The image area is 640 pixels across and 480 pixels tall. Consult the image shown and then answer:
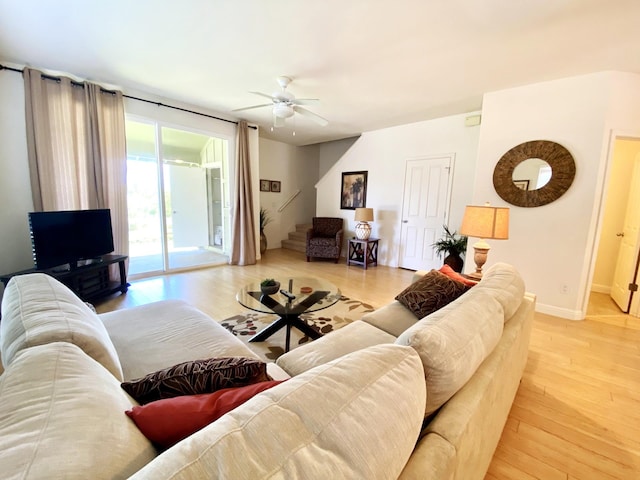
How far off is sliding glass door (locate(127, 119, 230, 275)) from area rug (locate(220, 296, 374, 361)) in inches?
91.5

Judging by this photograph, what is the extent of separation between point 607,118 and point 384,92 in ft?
7.60

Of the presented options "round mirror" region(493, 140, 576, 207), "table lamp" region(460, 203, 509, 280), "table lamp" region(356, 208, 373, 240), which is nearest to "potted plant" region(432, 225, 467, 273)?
"round mirror" region(493, 140, 576, 207)

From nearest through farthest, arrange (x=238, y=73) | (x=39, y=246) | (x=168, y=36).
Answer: (x=168, y=36) < (x=39, y=246) < (x=238, y=73)

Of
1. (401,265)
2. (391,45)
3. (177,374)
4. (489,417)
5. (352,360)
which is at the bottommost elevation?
(401,265)

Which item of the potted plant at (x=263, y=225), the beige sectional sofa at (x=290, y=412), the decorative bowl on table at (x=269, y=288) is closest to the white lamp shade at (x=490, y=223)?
the beige sectional sofa at (x=290, y=412)

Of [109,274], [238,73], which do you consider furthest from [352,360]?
[109,274]

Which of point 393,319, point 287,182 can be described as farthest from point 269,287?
point 287,182

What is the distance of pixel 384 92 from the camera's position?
3.41 metres

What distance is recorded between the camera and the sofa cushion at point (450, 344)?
0.80 m

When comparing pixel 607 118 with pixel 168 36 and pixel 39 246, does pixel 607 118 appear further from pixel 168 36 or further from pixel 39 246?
pixel 39 246

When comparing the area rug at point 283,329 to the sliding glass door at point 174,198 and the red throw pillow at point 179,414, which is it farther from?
the sliding glass door at point 174,198

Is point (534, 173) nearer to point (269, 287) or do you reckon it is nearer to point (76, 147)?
point (269, 287)

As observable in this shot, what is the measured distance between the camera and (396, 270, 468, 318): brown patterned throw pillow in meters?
1.80

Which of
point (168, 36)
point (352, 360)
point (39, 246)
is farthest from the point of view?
point (39, 246)
